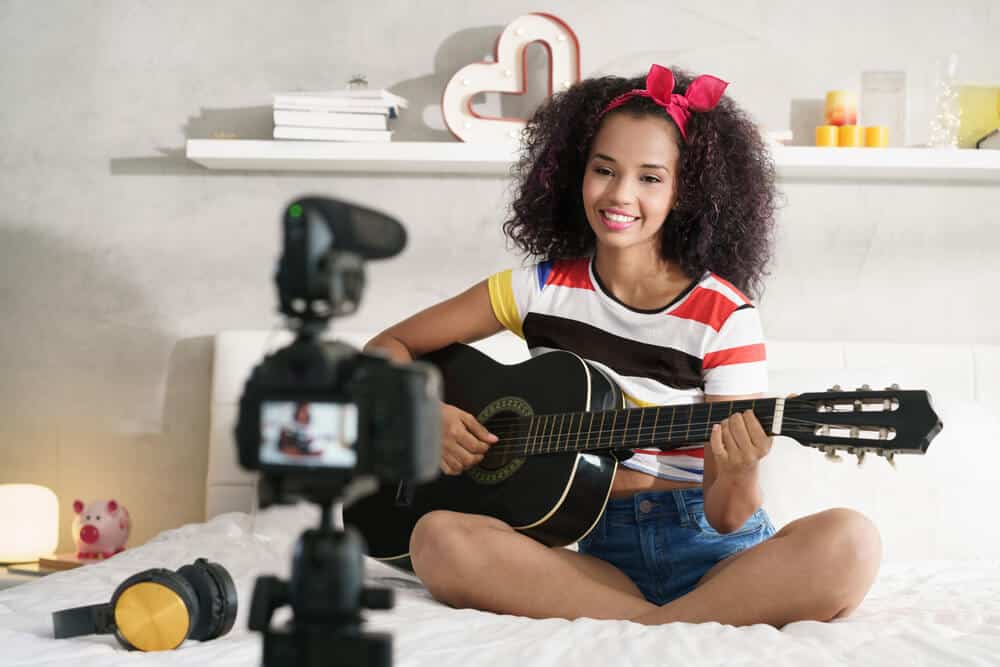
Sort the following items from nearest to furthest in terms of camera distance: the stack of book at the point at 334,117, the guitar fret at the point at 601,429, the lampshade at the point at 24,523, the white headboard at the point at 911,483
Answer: the guitar fret at the point at 601,429
the white headboard at the point at 911,483
the lampshade at the point at 24,523
the stack of book at the point at 334,117

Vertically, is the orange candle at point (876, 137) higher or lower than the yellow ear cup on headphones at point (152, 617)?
higher

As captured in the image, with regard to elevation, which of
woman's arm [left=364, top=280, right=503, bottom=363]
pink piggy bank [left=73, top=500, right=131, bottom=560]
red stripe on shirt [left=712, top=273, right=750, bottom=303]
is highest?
red stripe on shirt [left=712, top=273, right=750, bottom=303]

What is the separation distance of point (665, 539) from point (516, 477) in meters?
0.24

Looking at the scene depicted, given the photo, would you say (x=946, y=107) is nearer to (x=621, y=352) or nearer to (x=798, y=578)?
(x=621, y=352)

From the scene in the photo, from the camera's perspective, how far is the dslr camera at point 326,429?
583mm

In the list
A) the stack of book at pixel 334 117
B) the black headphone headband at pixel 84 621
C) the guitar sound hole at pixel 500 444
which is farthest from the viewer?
the stack of book at pixel 334 117

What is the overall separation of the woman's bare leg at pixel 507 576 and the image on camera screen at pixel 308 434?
887mm

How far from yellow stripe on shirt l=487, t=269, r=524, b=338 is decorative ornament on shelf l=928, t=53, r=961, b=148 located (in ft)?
4.08

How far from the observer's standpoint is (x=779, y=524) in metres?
2.04

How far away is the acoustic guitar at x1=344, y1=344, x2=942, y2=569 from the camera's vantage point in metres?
1.28

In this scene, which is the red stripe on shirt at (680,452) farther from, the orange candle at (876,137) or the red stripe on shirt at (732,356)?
the orange candle at (876,137)

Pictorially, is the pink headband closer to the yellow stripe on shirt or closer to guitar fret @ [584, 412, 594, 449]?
the yellow stripe on shirt

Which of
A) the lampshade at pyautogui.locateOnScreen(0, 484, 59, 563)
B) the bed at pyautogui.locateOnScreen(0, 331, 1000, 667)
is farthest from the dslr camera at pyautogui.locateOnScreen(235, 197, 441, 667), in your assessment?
the lampshade at pyautogui.locateOnScreen(0, 484, 59, 563)

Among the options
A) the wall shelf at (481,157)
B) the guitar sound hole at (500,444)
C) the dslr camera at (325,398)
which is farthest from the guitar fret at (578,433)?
the wall shelf at (481,157)
